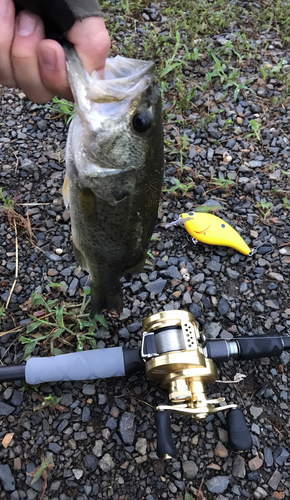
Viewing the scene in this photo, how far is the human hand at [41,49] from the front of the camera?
146 centimetres

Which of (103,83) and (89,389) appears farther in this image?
(89,389)

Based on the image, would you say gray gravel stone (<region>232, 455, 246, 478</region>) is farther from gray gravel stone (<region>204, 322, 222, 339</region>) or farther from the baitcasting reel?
gray gravel stone (<region>204, 322, 222, 339</region>)

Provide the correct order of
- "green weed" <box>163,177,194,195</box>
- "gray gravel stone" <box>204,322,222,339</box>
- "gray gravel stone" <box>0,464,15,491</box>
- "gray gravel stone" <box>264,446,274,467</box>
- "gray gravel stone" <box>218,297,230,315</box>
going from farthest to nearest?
"green weed" <box>163,177,194,195</box> < "gray gravel stone" <box>218,297,230,315</box> < "gray gravel stone" <box>204,322,222,339</box> < "gray gravel stone" <box>264,446,274,467</box> < "gray gravel stone" <box>0,464,15,491</box>

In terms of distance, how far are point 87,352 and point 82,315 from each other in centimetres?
39

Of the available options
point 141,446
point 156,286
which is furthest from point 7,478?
point 156,286

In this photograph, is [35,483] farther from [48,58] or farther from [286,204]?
[286,204]

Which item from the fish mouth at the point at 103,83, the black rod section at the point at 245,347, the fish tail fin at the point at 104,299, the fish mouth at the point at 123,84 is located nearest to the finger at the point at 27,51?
the fish mouth at the point at 103,83

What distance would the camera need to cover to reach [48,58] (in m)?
1.51

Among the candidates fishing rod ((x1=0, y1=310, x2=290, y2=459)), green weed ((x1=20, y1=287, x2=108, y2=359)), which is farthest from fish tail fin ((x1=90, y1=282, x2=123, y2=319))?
green weed ((x1=20, y1=287, x2=108, y2=359))

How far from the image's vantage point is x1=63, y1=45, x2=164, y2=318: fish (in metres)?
1.50

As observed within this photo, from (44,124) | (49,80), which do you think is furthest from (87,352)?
(44,124)

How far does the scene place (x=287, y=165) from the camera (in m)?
3.65

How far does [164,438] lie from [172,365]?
0.38m

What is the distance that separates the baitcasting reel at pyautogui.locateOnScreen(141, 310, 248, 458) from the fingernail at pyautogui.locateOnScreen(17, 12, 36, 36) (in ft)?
4.92
